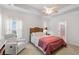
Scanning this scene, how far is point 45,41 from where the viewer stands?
205 centimetres

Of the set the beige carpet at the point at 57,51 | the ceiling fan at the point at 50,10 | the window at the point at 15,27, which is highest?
the ceiling fan at the point at 50,10

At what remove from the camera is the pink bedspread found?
6.69 feet

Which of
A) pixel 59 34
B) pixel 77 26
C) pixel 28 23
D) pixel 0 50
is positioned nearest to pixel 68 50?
pixel 59 34

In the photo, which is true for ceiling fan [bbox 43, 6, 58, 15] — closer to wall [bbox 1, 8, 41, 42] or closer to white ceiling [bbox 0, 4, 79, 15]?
white ceiling [bbox 0, 4, 79, 15]

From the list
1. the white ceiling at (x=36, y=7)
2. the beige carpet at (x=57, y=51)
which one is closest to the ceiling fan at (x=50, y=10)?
the white ceiling at (x=36, y=7)

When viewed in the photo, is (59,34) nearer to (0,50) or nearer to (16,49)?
(16,49)

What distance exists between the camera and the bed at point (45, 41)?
2045 millimetres

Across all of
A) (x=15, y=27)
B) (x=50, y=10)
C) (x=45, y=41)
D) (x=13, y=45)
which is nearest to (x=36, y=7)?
(x=50, y=10)

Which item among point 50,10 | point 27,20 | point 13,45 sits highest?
point 50,10

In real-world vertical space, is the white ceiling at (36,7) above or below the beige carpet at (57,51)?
above

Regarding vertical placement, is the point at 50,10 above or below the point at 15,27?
above

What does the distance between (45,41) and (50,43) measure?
0.31 ft

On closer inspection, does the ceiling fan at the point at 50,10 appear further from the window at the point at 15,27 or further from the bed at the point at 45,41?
the window at the point at 15,27

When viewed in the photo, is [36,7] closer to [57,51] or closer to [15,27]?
[15,27]
